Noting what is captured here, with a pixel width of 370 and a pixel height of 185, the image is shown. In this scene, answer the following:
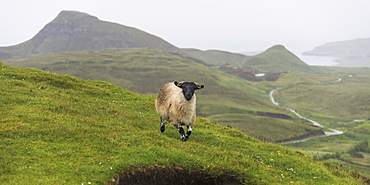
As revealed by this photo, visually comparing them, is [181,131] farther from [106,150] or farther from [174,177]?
[106,150]

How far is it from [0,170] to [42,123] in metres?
7.24

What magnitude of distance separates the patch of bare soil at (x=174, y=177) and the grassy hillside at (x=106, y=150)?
0.16 m

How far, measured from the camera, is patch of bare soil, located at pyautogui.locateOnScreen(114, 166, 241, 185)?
58.6ft

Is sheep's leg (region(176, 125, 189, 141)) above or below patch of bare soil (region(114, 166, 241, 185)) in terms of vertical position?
above

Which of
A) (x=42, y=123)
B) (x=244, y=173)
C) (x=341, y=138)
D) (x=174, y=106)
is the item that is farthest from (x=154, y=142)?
(x=341, y=138)

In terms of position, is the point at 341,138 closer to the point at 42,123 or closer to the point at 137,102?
the point at 137,102

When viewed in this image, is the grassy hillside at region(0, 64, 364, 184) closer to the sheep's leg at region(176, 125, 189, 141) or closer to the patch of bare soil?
the patch of bare soil

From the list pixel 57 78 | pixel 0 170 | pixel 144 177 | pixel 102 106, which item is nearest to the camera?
pixel 0 170

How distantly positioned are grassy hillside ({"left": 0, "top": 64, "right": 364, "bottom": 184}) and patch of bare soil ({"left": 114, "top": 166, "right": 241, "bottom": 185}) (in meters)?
0.16

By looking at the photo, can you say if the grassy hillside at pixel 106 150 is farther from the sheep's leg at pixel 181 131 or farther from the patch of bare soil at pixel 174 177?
the sheep's leg at pixel 181 131

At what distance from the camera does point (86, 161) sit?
18281 mm

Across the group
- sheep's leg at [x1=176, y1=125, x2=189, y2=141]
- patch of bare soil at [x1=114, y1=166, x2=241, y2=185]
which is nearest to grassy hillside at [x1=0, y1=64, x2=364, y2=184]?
patch of bare soil at [x1=114, y1=166, x2=241, y2=185]

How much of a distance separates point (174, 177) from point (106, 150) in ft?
16.9

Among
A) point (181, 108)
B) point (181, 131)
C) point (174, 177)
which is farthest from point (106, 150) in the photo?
point (181, 108)
